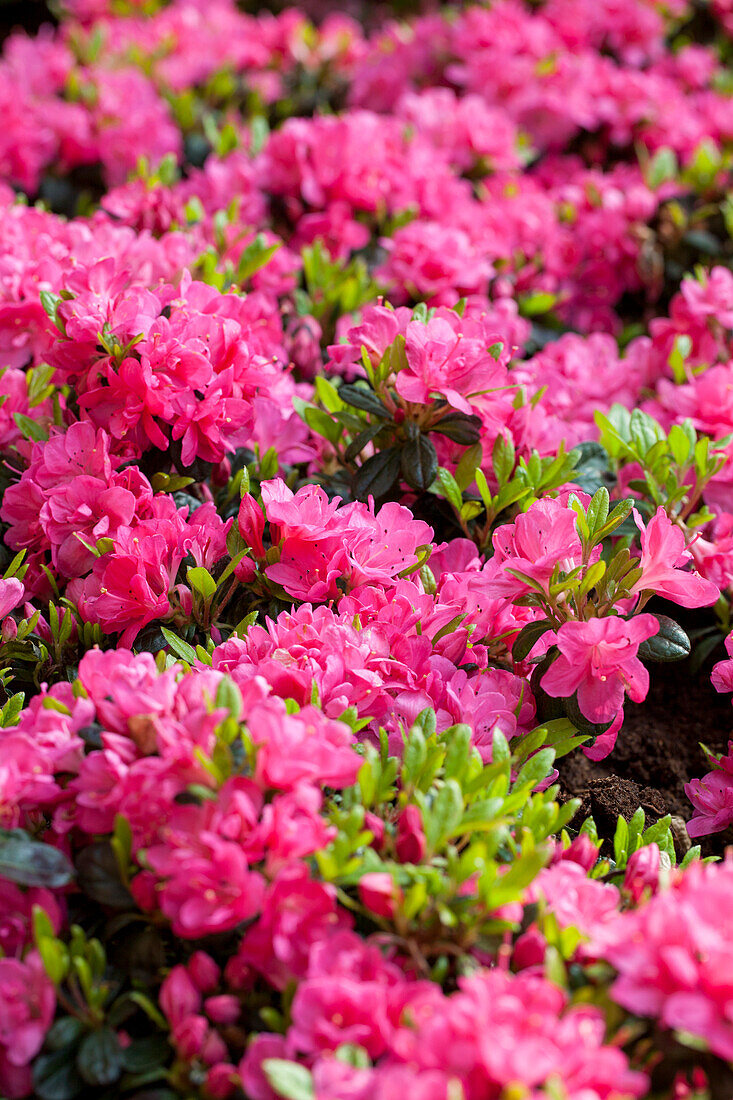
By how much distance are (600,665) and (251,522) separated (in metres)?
0.53

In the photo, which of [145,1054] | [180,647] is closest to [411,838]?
[145,1054]

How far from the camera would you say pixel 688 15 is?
3834 millimetres

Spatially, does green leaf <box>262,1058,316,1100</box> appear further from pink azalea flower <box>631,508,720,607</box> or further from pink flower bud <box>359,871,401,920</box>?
pink azalea flower <box>631,508,720,607</box>

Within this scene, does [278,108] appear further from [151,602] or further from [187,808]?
[187,808]

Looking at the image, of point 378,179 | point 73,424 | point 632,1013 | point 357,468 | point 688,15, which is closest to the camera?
point 632,1013

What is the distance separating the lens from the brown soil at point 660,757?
5.05 ft

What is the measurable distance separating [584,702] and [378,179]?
1.67 meters

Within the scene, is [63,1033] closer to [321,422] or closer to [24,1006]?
[24,1006]

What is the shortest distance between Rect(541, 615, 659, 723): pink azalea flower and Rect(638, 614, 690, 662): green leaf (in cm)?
6

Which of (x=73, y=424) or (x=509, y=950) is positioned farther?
(x=73, y=424)

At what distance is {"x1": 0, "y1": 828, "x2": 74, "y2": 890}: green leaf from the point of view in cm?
104

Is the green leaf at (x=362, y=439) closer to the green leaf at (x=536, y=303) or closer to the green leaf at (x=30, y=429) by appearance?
the green leaf at (x=30, y=429)

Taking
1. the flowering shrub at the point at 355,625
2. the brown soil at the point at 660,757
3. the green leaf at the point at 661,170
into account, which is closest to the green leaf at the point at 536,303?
the flowering shrub at the point at 355,625

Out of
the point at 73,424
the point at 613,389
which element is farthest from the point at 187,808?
the point at 613,389
